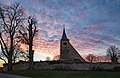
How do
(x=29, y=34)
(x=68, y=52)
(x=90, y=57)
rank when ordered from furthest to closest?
(x=90, y=57) < (x=68, y=52) < (x=29, y=34)

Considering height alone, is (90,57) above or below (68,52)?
below

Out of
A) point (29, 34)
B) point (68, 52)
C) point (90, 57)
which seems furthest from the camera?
point (90, 57)

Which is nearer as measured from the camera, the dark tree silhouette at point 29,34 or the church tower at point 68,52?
the dark tree silhouette at point 29,34

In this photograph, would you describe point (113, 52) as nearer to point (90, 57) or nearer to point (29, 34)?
point (90, 57)

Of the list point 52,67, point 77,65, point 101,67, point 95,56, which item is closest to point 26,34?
point 52,67

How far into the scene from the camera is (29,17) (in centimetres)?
5022

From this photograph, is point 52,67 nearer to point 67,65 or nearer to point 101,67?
point 67,65

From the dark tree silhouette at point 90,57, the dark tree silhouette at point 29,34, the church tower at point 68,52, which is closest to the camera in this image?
the dark tree silhouette at point 29,34

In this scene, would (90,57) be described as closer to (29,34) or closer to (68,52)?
(68,52)

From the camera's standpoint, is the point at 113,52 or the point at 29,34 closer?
the point at 29,34

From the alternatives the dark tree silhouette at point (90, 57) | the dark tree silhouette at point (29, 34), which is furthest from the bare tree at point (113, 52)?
the dark tree silhouette at point (29, 34)

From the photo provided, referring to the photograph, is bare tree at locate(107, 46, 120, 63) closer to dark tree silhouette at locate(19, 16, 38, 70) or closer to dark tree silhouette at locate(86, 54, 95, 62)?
dark tree silhouette at locate(86, 54, 95, 62)

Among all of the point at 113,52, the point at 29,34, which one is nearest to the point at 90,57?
the point at 113,52

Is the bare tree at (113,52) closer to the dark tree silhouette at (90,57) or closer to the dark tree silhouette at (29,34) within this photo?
the dark tree silhouette at (90,57)
